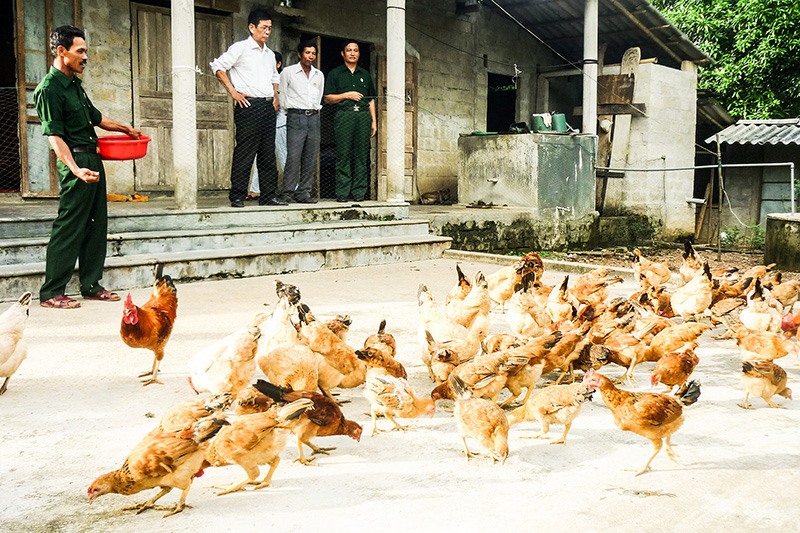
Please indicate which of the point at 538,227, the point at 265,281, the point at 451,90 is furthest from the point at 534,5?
the point at 265,281

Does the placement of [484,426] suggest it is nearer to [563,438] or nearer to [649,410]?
[563,438]

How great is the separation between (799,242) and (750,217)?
8.30m

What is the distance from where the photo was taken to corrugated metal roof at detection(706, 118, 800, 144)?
16.2 m

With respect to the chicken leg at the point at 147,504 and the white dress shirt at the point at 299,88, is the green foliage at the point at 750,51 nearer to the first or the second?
the white dress shirt at the point at 299,88

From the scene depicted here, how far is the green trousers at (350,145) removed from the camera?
36.7 feet

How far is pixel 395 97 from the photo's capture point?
35.1 feet

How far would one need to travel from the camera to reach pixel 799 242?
411 inches

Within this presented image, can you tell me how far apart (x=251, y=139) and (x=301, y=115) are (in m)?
1.12

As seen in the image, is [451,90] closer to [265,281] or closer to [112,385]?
[265,281]

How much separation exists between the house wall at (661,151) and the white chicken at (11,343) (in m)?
13.2

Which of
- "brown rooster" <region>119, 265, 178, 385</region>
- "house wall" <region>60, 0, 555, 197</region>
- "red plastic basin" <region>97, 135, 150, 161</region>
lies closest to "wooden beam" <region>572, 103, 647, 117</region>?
"house wall" <region>60, 0, 555, 197</region>

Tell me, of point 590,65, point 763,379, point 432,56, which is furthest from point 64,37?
point 590,65

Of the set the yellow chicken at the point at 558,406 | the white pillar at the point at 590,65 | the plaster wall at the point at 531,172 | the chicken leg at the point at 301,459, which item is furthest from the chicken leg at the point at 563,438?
the white pillar at the point at 590,65

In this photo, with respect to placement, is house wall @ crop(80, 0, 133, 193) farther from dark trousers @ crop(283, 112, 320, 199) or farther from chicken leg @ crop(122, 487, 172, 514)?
chicken leg @ crop(122, 487, 172, 514)
